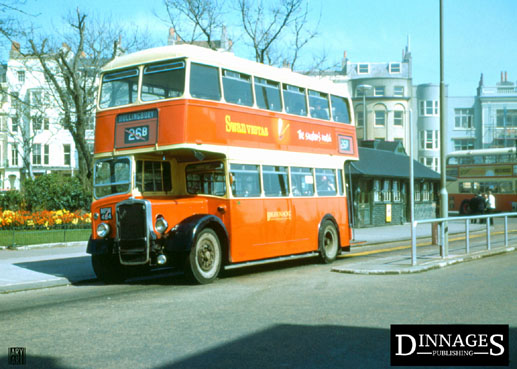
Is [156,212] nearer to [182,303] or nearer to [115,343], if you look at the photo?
[182,303]

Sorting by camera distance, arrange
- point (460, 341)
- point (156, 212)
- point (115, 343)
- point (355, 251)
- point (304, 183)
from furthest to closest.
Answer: point (355, 251) < point (304, 183) < point (156, 212) < point (115, 343) < point (460, 341)

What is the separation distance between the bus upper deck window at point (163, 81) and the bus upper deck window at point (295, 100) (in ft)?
11.3

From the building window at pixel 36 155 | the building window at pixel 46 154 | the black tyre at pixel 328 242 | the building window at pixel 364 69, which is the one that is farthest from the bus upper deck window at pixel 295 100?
the building window at pixel 364 69

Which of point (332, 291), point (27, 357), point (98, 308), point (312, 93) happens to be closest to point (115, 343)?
point (27, 357)

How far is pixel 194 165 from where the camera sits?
43.1 ft

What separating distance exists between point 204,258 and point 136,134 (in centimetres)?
265

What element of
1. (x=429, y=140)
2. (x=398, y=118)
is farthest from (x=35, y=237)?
(x=429, y=140)

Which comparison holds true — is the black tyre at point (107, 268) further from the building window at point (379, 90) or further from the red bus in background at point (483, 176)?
the building window at point (379, 90)

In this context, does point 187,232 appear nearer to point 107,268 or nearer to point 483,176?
point 107,268

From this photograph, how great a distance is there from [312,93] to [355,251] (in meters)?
5.97

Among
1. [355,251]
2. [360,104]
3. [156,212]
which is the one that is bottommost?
[355,251]

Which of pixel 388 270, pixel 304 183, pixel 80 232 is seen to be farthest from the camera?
pixel 80 232

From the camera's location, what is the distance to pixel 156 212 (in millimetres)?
11688

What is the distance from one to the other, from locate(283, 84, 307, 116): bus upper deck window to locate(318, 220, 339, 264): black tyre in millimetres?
2827
